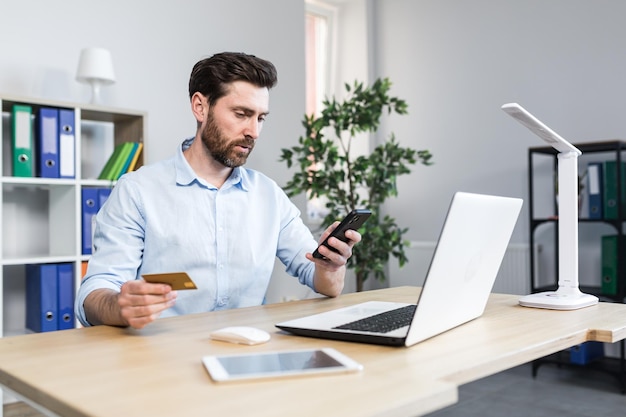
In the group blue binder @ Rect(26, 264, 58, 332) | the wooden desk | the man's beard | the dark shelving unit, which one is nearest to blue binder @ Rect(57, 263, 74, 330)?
blue binder @ Rect(26, 264, 58, 332)

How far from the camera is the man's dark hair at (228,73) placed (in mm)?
1733

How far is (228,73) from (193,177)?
0.97ft

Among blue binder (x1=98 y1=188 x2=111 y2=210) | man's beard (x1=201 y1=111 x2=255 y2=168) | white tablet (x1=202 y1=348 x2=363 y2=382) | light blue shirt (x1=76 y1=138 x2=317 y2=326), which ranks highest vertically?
man's beard (x1=201 y1=111 x2=255 y2=168)

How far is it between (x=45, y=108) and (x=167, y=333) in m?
1.87

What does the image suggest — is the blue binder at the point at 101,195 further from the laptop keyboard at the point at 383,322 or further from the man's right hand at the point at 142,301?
the laptop keyboard at the point at 383,322

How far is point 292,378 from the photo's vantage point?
86 cm

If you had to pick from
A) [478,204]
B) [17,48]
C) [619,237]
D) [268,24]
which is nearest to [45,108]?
[17,48]

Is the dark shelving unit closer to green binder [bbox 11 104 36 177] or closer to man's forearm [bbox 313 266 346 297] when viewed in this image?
man's forearm [bbox 313 266 346 297]

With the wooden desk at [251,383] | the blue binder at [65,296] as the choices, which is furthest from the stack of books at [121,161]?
the wooden desk at [251,383]

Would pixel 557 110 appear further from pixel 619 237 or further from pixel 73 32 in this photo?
pixel 73 32

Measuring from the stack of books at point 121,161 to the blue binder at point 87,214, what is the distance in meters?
0.13

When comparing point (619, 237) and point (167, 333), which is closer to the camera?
point (167, 333)

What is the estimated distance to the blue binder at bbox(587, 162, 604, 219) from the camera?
3396mm

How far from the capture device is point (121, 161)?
2959mm
